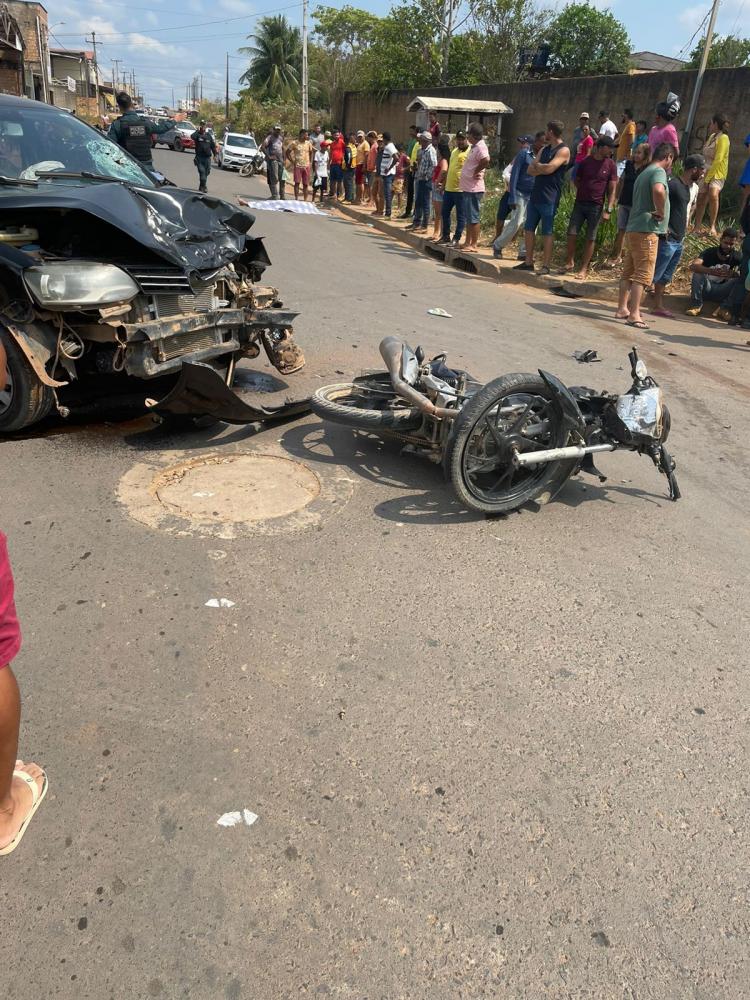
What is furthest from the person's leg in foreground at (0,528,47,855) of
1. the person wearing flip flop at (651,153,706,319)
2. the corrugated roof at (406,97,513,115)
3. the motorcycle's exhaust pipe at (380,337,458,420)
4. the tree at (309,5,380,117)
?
the tree at (309,5,380,117)

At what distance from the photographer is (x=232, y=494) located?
158 inches

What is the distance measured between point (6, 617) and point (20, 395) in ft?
9.17

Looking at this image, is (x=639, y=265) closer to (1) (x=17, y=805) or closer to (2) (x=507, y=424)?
(2) (x=507, y=424)

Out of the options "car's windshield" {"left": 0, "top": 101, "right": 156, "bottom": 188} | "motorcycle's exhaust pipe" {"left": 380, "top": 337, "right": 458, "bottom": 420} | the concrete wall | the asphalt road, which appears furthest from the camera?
the concrete wall

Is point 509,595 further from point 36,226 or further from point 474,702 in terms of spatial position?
point 36,226

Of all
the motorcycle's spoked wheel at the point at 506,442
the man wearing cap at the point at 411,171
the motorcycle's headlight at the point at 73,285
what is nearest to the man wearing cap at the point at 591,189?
the man wearing cap at the point at 411,171

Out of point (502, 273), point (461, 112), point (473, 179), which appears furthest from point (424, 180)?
point (461, 112)

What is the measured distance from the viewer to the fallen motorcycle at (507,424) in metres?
3.69

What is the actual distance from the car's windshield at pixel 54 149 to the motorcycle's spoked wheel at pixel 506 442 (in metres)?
3.40

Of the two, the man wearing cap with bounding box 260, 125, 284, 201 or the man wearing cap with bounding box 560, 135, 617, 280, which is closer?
the man wearing cap with bounding box 560, 135, 617, 280

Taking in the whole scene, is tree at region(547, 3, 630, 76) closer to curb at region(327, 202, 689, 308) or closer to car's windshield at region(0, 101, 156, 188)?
curb at region(327, 202, 689, 308)

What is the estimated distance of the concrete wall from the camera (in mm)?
14570

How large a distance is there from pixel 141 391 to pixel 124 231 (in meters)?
1.24

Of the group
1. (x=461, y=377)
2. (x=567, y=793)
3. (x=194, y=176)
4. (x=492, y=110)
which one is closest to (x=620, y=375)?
(x=461, y=377)
